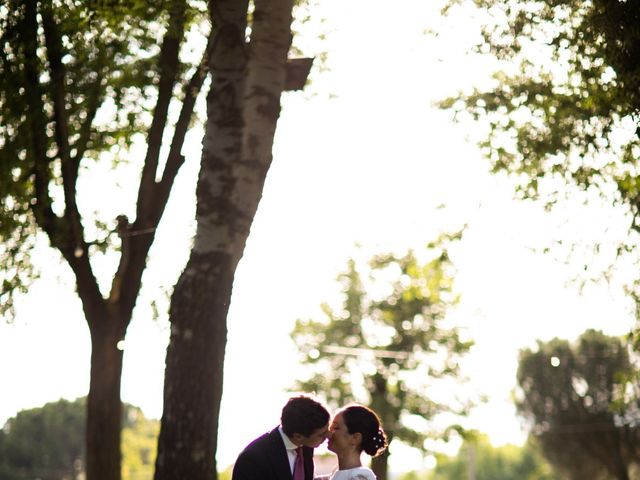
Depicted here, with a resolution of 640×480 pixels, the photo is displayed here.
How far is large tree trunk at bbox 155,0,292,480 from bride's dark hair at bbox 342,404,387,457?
1876 mm

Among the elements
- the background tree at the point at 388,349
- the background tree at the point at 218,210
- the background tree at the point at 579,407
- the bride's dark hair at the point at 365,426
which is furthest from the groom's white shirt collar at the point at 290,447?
the background tree at the point at 579,407

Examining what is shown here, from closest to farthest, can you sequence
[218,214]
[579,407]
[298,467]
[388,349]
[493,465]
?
[298,467], [218,214], [388,349], [579,407], [493,465]

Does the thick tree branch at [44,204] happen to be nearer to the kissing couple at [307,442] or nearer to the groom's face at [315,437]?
the kissing couple at [307,442]

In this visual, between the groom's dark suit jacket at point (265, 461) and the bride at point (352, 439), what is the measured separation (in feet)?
1.06

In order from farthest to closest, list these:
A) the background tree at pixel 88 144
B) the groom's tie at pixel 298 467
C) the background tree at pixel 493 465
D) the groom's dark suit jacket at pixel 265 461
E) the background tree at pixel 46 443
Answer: the background tree at pixel 493 465 < the background tree at pixel 46 443 < the background tree at pixel 88 144 < the groom's tie at pixel 298 467 < the groom's dark suit jacket at pixel 265 461

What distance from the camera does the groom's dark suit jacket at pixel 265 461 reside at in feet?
23.4

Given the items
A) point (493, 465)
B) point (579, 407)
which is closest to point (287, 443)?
point (579, 407)

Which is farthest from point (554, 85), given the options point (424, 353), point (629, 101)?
point (424, 353)

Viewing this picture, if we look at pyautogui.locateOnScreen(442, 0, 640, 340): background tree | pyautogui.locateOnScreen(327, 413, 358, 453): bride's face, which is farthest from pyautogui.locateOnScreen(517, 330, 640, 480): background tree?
pyautogui.locateOnScreen(327, 413, 358, 453): bride's face

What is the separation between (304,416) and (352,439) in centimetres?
39

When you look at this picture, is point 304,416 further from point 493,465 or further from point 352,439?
point 493,465

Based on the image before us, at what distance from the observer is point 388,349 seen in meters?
46.9

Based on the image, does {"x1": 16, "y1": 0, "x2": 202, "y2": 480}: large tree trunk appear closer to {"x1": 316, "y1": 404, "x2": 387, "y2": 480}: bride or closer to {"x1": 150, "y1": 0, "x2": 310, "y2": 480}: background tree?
{"x1": 150, "y1": 0, "x2": 310, "y2": 480}: background tree

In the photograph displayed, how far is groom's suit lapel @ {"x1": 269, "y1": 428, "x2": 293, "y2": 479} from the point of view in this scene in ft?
23.5
